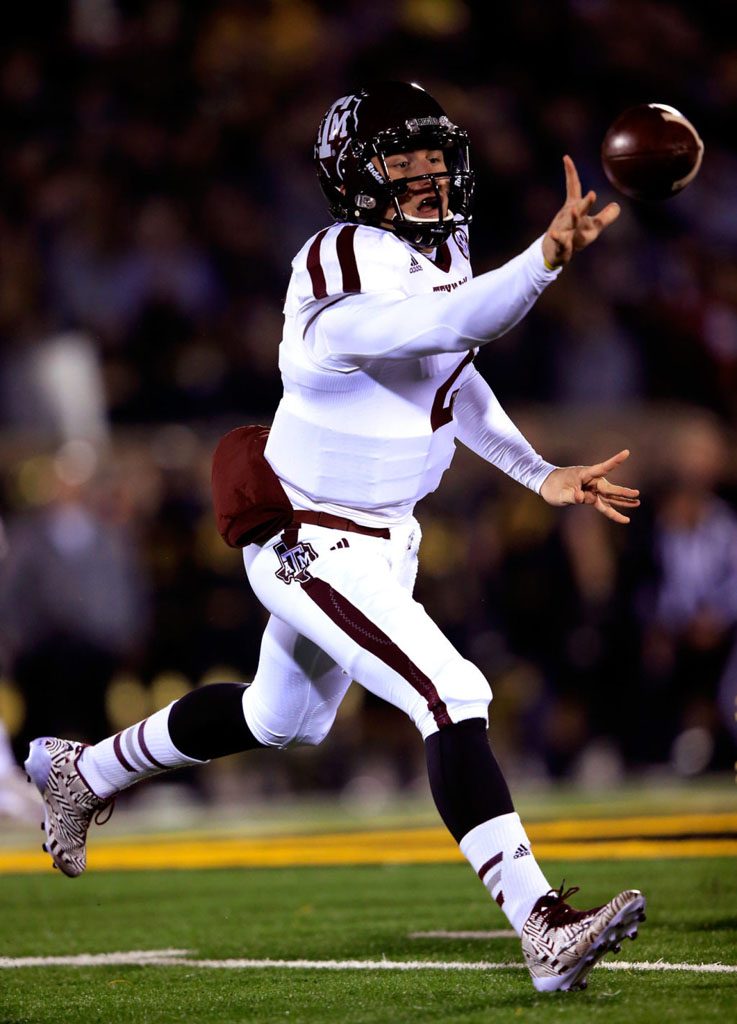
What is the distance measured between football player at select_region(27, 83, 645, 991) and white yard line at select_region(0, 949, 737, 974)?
0.81 ft

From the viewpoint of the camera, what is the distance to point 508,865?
10.6 feet

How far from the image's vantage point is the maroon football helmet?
12.0ft

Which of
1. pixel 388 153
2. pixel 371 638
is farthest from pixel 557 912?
pixel 388 153

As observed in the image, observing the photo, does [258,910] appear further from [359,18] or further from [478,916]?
[359,18]

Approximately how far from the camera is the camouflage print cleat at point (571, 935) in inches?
121

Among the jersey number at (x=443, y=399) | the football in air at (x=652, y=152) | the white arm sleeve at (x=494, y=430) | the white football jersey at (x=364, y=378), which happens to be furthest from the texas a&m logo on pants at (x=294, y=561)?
the football in air at (x=652, y=152)

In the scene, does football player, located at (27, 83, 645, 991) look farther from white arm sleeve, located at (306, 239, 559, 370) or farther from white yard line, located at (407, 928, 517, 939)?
white yard line, located at (407, 928, 517, 939)

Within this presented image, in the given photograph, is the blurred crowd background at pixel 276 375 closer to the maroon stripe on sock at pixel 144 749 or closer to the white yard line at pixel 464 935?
the maroon stripe on sock at pixel 144 749

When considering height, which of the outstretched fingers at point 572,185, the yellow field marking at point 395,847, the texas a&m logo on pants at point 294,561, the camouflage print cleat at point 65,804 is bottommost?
the yellow field marking at point 395,847

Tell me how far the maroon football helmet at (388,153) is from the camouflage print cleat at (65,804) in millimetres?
1559

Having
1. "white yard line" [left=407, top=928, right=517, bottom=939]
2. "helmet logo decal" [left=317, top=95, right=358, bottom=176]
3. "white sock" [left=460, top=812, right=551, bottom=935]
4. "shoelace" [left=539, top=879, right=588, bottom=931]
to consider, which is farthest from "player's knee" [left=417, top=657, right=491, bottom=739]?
"helmet logo decal" [left=317, top=95, right=358, bottom=176]

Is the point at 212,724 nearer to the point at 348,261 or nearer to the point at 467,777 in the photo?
the point at 467,777

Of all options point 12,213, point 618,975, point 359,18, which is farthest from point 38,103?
point 618,975

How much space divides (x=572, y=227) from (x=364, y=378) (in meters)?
0.69
